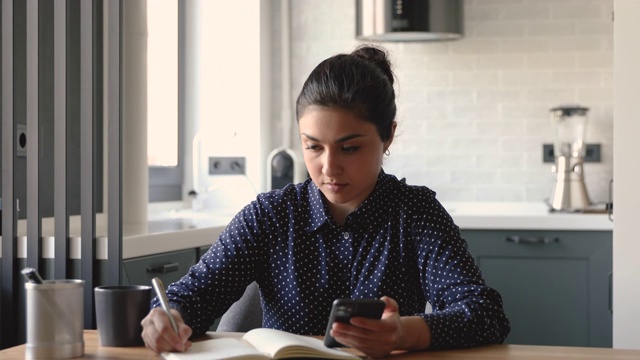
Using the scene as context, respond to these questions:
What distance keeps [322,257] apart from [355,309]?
448 mm

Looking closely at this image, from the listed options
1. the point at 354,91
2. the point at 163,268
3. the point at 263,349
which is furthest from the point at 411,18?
the point at 263,349

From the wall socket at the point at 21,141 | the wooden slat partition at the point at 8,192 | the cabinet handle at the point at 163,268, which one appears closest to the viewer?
the wooden slat partition at the point at 8,192

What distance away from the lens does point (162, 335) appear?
Answer: 153 cm

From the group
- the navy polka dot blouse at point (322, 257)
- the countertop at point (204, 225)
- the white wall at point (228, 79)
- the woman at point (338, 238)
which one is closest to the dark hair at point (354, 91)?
the woman at point (338, 238)

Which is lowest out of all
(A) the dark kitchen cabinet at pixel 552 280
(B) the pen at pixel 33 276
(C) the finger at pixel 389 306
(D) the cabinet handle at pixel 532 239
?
(A) the dark kitchen cabinet at pixel 552 280

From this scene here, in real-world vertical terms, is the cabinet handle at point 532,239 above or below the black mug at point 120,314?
below

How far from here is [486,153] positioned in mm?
4461

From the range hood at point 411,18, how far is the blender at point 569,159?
58 cm

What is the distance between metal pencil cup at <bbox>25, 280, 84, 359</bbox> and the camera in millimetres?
1515

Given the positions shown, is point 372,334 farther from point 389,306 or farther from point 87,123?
point 87,123

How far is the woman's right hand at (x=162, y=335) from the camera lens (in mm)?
1530

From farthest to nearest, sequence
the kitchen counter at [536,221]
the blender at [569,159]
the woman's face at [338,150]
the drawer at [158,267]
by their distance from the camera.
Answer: the blender at [569,159] < the kitchen counter at [536,221] < the drawer at [158,267] < the woman's face at [338,150]

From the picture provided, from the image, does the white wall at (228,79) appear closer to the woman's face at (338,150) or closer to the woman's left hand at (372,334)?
the woman's face at (338,150)

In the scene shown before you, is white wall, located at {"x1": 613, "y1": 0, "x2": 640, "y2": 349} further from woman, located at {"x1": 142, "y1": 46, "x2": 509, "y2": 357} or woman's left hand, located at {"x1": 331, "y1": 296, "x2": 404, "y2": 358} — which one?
woman's left hand, located at {"x1": 331, "y1": 296, "x2": 404, "y2": 358}
